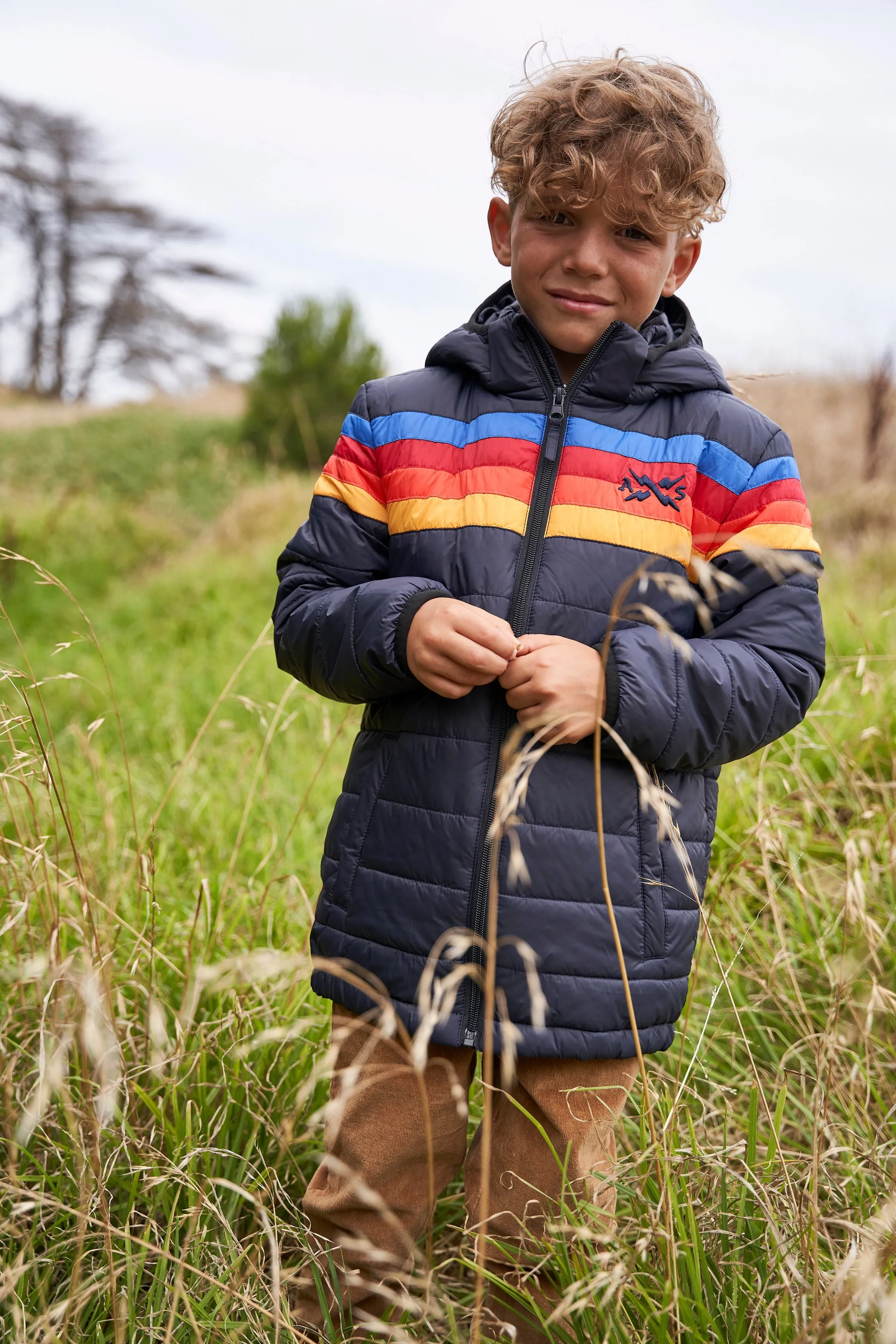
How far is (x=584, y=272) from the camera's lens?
4.88ft

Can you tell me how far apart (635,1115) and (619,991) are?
697 millimetres

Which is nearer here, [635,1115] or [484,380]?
[484,380]

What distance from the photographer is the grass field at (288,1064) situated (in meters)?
1.24

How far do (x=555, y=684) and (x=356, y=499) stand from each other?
1.60ft

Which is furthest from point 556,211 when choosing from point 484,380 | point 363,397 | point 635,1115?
point 635,1115

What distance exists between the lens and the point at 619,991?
1412 mm

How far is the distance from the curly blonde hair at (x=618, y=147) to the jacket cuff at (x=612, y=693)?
2.15 ft

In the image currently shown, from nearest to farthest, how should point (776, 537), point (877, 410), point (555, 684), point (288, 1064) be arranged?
point (555, 684), point (776, 537), point (288, 1064), point (877, 410)

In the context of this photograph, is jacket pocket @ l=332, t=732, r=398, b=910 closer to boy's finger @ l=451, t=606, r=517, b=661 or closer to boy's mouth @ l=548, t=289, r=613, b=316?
boy's finger @ l=451, t=606, r=517, b=661

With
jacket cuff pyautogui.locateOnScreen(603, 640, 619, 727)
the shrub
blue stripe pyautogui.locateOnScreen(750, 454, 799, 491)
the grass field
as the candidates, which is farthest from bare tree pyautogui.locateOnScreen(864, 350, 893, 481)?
jacket cuff pyautogui.locateOnScreen(603, 640, 619, 727)

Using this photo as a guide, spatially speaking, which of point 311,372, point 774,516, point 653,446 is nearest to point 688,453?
point 653,446

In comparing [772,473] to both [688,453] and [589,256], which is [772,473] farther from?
[589,256]

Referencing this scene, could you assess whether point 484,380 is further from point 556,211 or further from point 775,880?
point 775,880

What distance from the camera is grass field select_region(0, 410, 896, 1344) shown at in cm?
124
